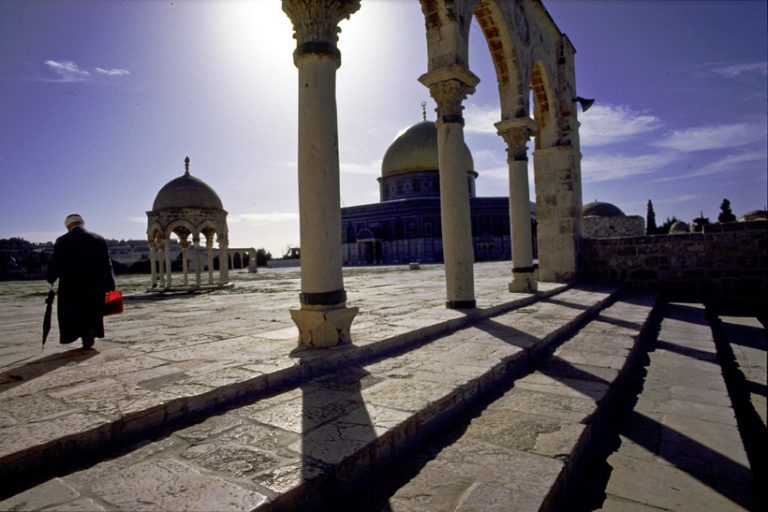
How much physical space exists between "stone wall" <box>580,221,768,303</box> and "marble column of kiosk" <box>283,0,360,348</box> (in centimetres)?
843

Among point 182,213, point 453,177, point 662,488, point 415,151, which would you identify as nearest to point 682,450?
point 662,488

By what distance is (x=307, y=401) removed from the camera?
2.58m

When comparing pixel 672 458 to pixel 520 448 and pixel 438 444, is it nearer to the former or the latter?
pixel 520 448

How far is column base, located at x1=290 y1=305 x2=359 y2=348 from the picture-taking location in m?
3.65

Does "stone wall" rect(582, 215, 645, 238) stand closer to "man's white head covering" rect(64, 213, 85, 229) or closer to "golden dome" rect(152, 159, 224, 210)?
"golden dome" rect(152, 159, 224, 210)

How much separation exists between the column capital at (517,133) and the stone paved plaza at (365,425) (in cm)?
462

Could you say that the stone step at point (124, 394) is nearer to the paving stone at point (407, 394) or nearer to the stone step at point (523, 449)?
the paving stone at point (407, 394)

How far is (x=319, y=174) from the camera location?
3.83m

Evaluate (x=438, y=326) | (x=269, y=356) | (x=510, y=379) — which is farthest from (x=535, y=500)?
(x=438, y=326)

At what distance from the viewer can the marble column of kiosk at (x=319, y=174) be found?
3.79m

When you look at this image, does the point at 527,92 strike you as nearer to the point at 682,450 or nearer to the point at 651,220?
the point at 682,450

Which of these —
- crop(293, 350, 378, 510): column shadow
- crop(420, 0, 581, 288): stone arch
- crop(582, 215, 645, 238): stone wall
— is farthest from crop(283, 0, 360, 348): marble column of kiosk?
crop(582, 215, 645, 238): stone wall

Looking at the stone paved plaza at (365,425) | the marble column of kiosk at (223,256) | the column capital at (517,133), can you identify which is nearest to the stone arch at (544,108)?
the column capital at (517,133)

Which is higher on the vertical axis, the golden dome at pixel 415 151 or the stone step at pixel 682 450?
the golden dome at pixel 415 151
